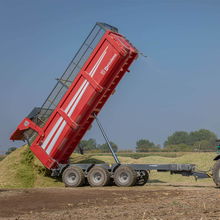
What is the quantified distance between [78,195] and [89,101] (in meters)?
4.26

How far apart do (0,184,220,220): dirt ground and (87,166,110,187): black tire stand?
4.41ft

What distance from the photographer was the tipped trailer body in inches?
709

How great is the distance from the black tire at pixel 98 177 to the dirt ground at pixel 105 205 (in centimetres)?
134

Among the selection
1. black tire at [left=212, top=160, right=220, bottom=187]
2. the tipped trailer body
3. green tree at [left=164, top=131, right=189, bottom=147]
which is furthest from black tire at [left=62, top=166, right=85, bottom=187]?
green tree at [left=164, top=131, right=189, bottom=147]

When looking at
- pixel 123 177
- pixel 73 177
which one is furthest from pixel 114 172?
pixel 73 177

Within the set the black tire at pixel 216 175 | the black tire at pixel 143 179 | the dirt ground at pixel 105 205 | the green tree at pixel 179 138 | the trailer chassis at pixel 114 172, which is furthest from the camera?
the green tree at pixel 179 138

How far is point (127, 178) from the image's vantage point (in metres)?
18.2

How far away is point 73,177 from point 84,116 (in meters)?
2.54

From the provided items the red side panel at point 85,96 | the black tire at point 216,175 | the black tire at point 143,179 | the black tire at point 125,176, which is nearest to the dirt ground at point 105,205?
the black tire at point 125,176

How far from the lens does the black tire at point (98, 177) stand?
60.2ft

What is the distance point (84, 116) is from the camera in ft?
61.3

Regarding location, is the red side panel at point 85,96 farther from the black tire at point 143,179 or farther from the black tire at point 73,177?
the black tire at point 143,179

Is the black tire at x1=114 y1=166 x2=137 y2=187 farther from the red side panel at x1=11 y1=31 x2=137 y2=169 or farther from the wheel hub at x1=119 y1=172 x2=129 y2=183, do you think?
the red side panel at x1=11 y1=31 x2=137 y2=169

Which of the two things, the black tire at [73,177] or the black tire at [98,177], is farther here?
the black tire at [73,177]
